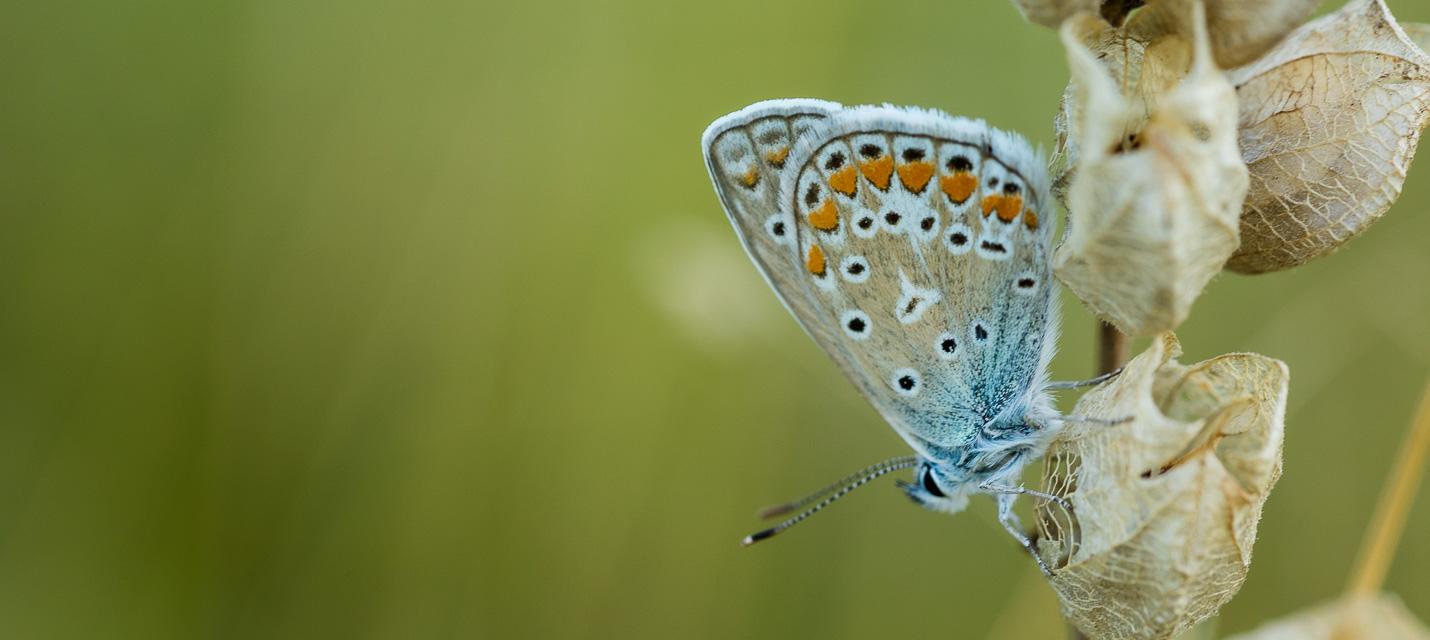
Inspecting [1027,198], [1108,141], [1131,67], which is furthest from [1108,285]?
[1027,198]

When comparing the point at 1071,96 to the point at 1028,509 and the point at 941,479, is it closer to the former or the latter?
the point at 941,479

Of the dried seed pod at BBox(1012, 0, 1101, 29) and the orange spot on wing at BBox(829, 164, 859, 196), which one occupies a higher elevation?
the dried seed pod at BBox(1012, 0, 1101, 29)

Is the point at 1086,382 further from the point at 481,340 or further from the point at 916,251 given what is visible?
the point at 481,340

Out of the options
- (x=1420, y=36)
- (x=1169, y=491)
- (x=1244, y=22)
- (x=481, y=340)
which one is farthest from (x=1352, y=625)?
(x=481, y=340)

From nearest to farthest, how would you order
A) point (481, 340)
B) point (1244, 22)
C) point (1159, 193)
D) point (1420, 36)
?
point (1159, 193) → point (1244, 22) → point (1420, 36) → point (481, 340)

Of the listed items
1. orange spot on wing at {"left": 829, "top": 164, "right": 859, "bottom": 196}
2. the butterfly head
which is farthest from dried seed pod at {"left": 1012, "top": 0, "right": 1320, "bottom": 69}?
the butterfly head

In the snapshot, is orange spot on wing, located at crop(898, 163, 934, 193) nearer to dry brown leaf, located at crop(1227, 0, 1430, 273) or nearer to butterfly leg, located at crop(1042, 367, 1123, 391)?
butterfly leg, located at crop(1042, 367, 1123, 391)
